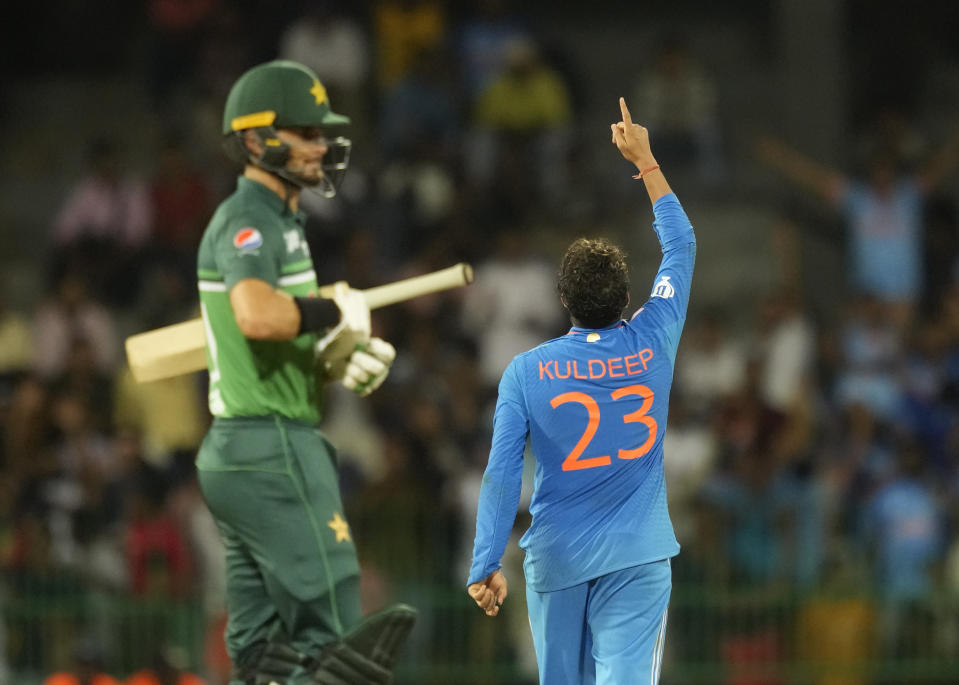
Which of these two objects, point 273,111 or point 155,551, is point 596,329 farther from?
point 155,551

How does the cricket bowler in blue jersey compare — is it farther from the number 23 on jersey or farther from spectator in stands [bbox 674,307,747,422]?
spectator in stands [bbox 674,307,747,422]

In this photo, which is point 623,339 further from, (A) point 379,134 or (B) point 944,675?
(A) point 379,134

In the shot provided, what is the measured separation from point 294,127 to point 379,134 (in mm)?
8087

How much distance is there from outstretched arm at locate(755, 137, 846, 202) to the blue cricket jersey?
787 cm

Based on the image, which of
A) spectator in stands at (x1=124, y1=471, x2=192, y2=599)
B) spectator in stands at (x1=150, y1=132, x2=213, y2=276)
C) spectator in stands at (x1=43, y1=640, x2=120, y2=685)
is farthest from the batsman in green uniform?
spectator in stands at (x1=150, y1=132, x2=213, y2=276)

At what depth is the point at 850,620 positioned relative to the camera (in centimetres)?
1022

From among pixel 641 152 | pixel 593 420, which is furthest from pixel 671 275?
pixel 593 420

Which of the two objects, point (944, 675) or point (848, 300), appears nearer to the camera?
point (944, 675)

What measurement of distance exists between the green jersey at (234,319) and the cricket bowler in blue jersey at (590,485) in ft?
3.32

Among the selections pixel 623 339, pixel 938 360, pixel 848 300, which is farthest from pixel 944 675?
pixel 623 339

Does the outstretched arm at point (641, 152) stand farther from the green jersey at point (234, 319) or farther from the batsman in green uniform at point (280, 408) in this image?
the green jersey at point (234, 319)

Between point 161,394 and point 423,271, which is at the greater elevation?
point 423,271

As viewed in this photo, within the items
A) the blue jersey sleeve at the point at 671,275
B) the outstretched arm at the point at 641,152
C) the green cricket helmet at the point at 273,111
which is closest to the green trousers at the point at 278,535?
the green cricket helmet at the point at 273,111

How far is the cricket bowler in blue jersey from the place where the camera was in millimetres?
5629
